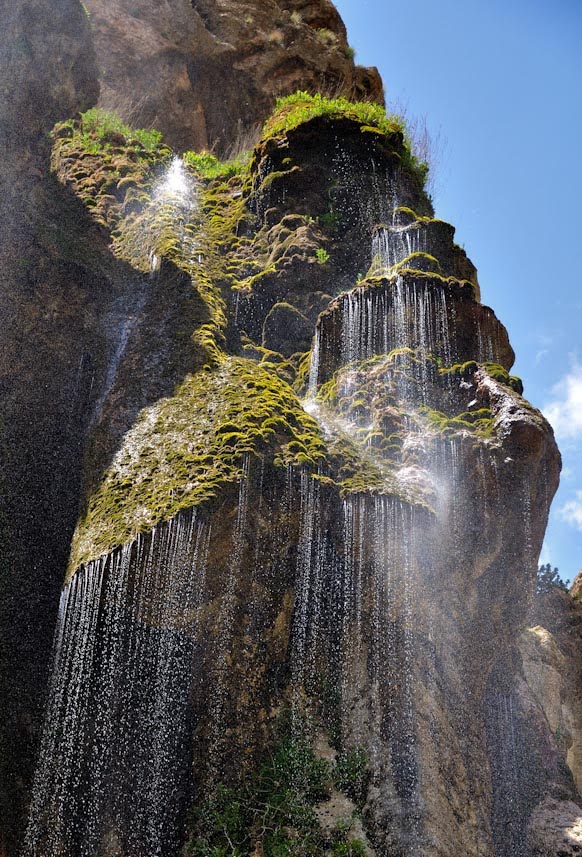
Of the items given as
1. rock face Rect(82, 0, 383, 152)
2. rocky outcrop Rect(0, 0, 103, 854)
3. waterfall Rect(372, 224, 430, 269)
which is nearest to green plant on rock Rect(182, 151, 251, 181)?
rocky outcrop Rect(0, 0, 103, 854)

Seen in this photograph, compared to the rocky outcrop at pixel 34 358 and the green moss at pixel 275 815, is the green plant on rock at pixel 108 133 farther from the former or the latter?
the green moss at pixel 275 815

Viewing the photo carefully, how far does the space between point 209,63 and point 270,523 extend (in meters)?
15.2

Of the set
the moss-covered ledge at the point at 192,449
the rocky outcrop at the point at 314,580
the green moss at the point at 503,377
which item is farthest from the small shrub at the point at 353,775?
the green moss at the point at 503,377

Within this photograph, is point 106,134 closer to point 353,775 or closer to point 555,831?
point 353,775

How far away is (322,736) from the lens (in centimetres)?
922

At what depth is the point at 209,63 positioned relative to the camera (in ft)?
68.3

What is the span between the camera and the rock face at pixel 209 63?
2017cm

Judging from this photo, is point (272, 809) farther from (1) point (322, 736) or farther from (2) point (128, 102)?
(2) point (128, 102)

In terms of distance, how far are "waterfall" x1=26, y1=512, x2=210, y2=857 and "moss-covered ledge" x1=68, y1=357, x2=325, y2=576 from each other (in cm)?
35

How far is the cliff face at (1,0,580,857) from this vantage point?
8727mm

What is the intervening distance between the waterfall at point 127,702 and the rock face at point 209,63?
13.8m

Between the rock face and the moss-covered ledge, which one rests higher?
the rock face

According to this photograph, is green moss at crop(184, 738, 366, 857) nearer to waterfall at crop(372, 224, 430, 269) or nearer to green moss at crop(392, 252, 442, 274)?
green moss at crop(392, 252, 442, 274)

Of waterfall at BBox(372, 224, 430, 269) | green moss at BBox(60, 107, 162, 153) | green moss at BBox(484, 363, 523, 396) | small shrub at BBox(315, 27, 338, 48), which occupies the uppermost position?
small shrub at BBox(315, 27, 338, 48)
